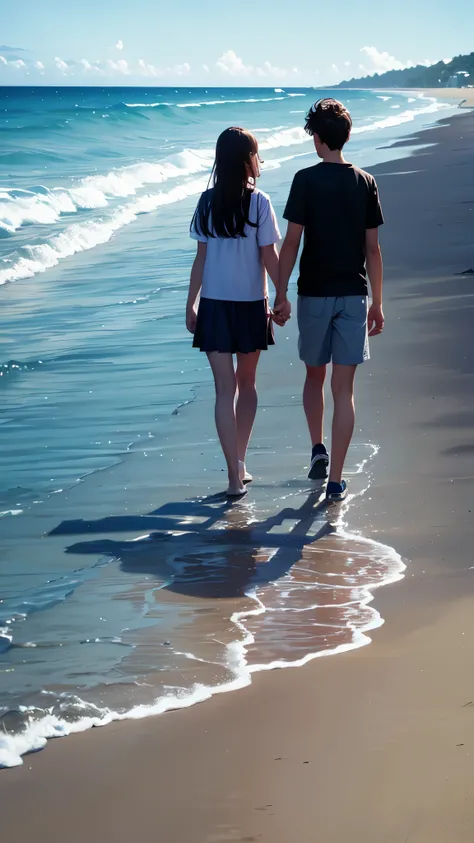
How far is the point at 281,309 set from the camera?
15.1 feet

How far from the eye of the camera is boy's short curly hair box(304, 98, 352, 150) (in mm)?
4398

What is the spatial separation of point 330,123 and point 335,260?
0.57 m

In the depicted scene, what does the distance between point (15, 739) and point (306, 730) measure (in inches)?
28.5

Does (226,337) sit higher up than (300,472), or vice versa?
(226,337)

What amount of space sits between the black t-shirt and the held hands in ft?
0.41

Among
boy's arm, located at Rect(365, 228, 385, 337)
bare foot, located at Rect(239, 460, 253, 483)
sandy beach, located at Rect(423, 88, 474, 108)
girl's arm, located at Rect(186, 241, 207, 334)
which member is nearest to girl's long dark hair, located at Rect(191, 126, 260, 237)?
girl's arm, located at Rect(186, 241, 207, 334)

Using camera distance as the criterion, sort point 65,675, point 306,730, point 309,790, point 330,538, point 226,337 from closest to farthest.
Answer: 1. point 309,790
2. point 306,730
3. point 65,675
4. point 330,538
5. point 226,337

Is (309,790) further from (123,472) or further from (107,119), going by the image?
(107,119)

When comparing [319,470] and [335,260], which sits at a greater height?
[335,260]

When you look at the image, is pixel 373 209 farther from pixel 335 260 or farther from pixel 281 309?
pixel 281 309

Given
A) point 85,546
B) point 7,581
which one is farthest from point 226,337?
point 7,581

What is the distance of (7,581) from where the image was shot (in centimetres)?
382

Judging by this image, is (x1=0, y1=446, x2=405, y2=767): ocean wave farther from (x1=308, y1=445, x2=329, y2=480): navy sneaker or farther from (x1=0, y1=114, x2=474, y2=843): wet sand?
(x1=308, y1=445, x2=329, y2=480): navy sneaker

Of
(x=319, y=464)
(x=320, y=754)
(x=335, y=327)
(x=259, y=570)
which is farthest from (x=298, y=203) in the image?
(x=320, y=754)
